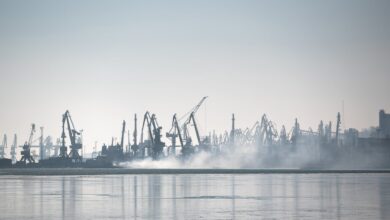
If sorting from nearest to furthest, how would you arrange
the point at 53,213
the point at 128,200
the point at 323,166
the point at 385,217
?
1. the point at 385,217
2. the point at 53,213
3. the point at 128,200
4. the point at 323,166

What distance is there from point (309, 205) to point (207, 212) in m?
5.65

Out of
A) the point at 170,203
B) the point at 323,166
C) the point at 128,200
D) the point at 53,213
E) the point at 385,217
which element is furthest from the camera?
the point at 323,166

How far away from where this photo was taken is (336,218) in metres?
26.0

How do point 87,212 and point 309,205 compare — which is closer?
point 87,212

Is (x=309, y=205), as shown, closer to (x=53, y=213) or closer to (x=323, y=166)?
(x=53, y=213)

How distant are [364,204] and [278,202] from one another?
4189 millimetres

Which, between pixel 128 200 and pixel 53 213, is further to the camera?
pixel 128 200

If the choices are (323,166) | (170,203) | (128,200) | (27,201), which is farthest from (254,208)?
(323,166)

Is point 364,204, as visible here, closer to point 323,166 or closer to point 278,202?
point 278,202

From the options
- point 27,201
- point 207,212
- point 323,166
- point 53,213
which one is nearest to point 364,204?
point 207,212

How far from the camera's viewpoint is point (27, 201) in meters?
35.9

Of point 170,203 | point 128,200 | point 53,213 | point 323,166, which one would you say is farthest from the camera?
point 323,166

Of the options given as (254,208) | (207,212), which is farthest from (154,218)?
(254,208)

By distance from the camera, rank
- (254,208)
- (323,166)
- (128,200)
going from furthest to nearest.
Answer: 1. (323,166)
2. (128,200)
3. (254,208)
